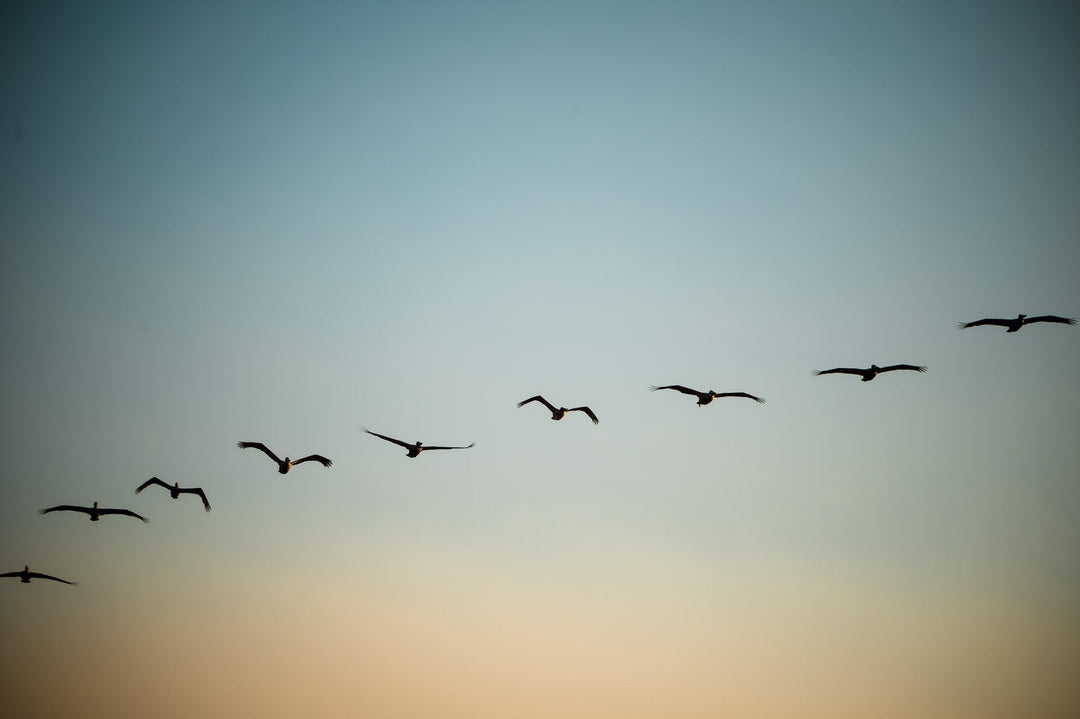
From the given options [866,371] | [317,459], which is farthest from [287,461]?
[866,371]

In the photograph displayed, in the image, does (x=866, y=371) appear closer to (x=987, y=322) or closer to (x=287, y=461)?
(x=987, y=322)

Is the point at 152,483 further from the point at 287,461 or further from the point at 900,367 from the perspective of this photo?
the point at 900,367

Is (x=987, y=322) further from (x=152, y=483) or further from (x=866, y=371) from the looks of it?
(x=152, y=483)

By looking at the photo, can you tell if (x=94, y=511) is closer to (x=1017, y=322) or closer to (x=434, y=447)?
(x=434, y=447)

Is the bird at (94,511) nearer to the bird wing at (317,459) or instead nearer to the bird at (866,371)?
the bird wing at (317,459)

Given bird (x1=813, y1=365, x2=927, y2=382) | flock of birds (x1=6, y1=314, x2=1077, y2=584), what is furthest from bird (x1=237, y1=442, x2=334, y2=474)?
bird (x1=813, y1=365, x2=927, y2=382)

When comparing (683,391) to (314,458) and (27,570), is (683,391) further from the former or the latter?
(27,570)

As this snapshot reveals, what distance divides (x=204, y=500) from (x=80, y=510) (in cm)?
709

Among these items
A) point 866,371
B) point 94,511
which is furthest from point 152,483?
point 866,371

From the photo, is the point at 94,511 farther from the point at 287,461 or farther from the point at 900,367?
the point at 900,367

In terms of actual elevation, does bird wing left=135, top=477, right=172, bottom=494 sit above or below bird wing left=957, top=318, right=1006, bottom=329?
below

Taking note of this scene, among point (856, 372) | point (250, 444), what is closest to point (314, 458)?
point (250, 444)

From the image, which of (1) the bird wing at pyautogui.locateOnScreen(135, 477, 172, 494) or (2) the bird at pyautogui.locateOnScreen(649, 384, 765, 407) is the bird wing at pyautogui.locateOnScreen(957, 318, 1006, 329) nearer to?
(2) the bird at pyautogui.locateOnScreen(649, 384, 765, 407)

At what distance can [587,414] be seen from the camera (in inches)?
2004
